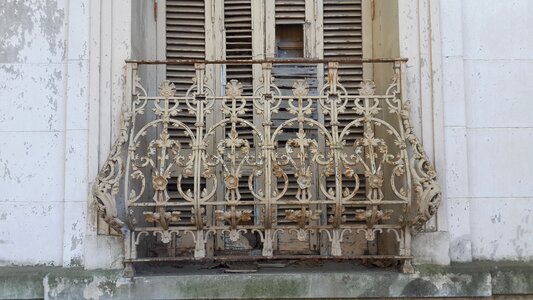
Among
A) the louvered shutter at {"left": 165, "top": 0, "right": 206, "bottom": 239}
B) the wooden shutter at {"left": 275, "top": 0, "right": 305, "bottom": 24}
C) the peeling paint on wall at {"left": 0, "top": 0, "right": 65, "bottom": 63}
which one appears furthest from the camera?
the wooden shutter at {"left": 275, "top": 0, "right": 305, "bottom": 24}

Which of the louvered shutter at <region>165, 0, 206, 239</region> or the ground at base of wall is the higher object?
the louvered shutter at <region>165, 0, 206, 239</region>

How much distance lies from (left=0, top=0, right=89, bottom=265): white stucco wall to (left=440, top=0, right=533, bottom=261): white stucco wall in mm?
2458

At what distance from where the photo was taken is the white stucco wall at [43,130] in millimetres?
4621

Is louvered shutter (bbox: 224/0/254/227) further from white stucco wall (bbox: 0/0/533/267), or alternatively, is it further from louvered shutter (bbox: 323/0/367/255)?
white stucco wall (bbox: 0/0/533/267)

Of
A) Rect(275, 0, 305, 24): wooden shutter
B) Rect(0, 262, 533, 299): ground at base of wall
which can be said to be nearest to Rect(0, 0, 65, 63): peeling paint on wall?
Rect(0, 262, 533, 299): ground at base of wall

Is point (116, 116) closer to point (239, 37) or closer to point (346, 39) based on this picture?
point (239, 37)

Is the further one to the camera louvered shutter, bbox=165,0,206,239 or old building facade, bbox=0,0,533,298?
louvered shutter, bbox=165,0,206,239

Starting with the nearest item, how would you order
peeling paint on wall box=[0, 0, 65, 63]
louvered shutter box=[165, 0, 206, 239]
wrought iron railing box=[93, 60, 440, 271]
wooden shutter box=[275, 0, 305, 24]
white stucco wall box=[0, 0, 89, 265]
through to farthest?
wrought iron railing box=[93, 60, 440, 271] < white stucco wall box=[0, 0, 89, 265] < peeling paint on wall box=[0, 0, 65, 63] < louvered shutter box=[165, 0, 206, 239] < wooden shutter box=[275, 0, 305, 24]

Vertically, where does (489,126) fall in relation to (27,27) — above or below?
below

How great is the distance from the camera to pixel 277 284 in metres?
4.49

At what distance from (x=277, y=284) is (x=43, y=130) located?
1.86 metres

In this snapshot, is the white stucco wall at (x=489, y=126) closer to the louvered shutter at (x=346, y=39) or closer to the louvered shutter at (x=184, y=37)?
the louvered shutter at (x=346, y=39)

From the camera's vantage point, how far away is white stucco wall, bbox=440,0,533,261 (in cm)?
466

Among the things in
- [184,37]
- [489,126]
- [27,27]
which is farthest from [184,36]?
[489,126]
